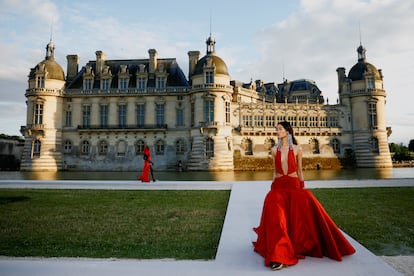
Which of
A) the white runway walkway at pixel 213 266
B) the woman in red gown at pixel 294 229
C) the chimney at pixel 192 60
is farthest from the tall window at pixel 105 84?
the woman in red gown at pixel 294 229

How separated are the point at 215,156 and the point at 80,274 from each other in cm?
3187

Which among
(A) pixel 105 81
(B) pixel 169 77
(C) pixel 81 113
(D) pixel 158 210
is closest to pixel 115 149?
(C) pixel 81 113

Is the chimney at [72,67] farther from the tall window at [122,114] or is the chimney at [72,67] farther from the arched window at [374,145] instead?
the arched window at [374,145]

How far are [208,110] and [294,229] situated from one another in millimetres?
31725

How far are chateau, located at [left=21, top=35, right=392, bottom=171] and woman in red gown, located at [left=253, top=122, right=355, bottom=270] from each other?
30.3 m

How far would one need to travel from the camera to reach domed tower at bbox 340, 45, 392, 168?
134 ft

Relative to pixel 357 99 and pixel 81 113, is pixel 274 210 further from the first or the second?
pixel 357 99

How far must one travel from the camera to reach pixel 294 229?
4949 millimetres

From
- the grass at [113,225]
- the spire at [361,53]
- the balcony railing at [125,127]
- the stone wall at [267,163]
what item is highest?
the spire at [361,53]

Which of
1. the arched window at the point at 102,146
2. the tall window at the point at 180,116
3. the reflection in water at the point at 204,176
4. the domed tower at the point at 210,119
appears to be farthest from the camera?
the arched window at the point at 102,146

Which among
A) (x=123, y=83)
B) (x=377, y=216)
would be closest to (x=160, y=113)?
(x=123, y=83)

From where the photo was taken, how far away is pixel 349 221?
777 cm

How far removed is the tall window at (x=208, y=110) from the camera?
36156mm

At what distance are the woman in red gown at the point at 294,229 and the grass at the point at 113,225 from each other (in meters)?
1.22
